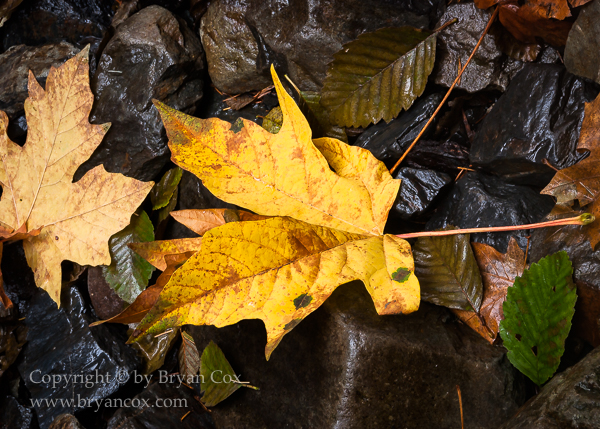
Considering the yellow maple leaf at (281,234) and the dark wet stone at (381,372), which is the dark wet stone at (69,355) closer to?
the dark wet stone at (381,372)

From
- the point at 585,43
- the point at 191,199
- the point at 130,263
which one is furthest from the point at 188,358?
the point at 585,43

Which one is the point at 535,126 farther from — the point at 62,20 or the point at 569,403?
the point at 62,20

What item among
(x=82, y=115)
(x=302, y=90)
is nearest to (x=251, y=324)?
(x=302, y=90)

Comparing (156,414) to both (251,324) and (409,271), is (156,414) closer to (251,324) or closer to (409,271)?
(251,324)

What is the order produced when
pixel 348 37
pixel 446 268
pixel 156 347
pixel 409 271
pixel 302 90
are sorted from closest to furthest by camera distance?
pixel 409 271, pixel 446 268, pixel 348 37, pixel 302 90, pixel 156 347

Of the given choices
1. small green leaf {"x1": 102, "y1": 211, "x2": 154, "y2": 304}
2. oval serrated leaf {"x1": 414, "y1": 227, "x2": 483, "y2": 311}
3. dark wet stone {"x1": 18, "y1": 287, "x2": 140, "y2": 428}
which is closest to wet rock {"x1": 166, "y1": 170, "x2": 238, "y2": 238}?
small green leaf {"x1": 102, "y1": 211, "x2": 154, "y2": 304}

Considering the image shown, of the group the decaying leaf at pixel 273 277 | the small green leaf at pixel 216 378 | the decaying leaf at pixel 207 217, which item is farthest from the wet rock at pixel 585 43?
the small green leaf at pixel 216 378

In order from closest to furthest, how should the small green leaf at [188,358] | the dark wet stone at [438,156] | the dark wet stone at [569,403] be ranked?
the dark wet stone at [569,403] < the dark wet stone at [438,156] < the small green leaf at [188,358]
